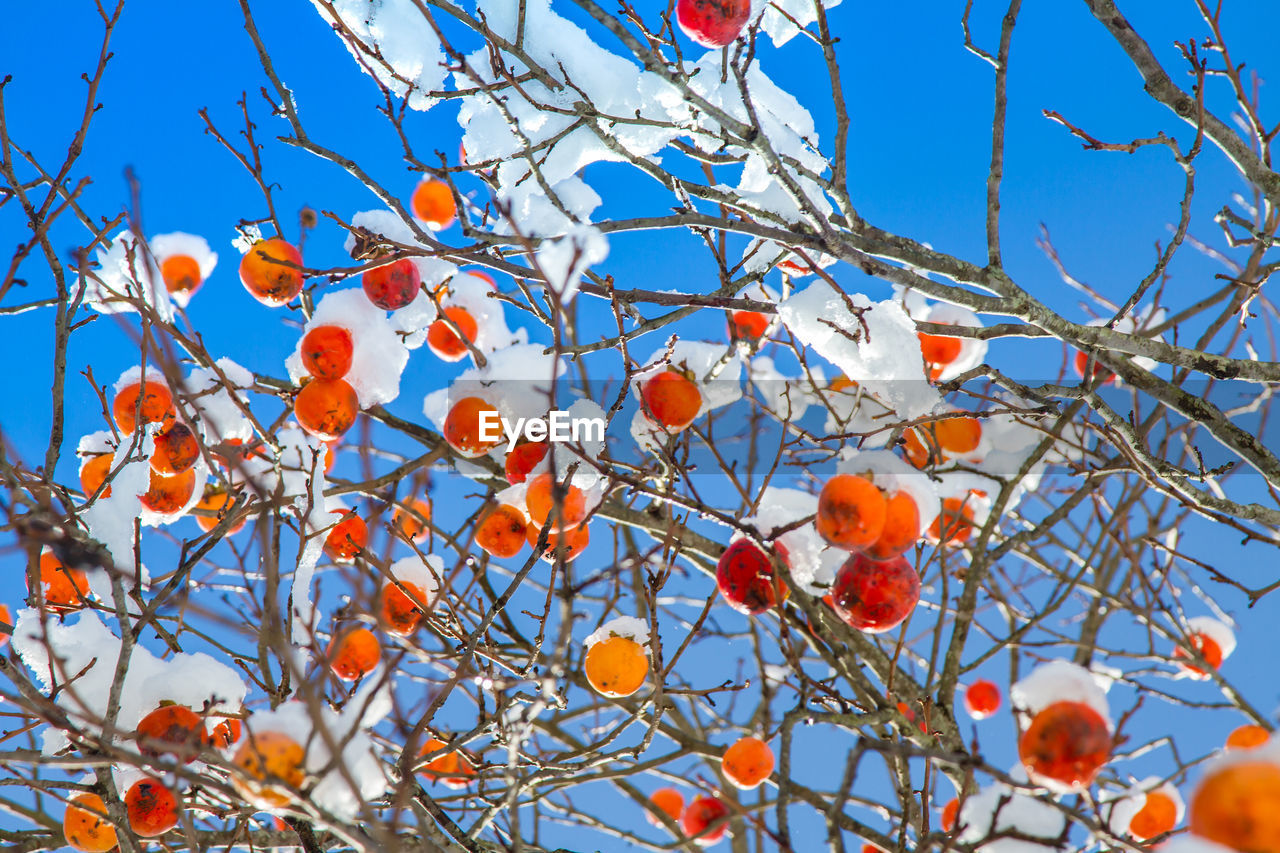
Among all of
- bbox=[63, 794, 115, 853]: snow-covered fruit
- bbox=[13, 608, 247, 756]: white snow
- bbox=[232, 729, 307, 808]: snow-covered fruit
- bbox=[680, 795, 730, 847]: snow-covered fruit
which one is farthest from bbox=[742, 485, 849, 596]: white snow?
bbox=[63, 794, 115, 853]: snow-covered fruit

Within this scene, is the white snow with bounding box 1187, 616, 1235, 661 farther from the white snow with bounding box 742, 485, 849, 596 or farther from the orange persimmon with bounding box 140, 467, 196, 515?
the orange persimmon with bounding box 140, 467, 196, 515

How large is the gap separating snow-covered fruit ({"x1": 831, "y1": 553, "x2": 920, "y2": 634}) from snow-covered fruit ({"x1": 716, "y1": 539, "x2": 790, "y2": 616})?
22 cm

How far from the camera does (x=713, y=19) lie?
2268mm

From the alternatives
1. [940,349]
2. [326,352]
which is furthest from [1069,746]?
[326,352]

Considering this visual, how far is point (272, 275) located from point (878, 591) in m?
2.47

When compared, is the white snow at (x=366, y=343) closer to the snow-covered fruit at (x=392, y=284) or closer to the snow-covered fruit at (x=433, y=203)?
the snow-covered fruit at (x=392, y=284)

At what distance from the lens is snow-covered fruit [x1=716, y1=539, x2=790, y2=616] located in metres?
2.42

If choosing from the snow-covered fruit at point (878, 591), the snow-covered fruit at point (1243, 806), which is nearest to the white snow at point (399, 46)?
the snow-covered fruit at point (878, 591)

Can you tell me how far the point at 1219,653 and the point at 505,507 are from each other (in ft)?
11.5

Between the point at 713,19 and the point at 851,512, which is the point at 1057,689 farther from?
the point at 713,19

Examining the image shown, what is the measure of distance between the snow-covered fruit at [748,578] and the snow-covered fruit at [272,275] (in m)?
1.98

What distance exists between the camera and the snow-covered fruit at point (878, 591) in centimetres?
225

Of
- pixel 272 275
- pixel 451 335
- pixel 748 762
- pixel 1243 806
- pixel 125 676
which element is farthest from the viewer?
pixel 451 335

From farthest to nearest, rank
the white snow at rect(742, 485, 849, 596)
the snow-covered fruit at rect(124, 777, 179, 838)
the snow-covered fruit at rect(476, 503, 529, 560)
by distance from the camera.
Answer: the snow-covered fruit at rect(476, 503, 529, 560), the white snow at rect(742, 485, 849, 596), the snow-covered fruit at rect(124, 777, 179, 838)
